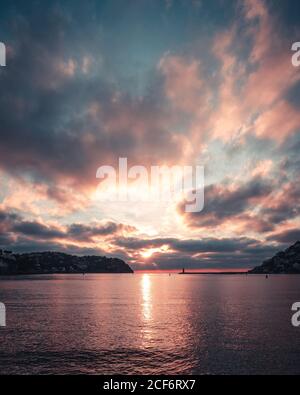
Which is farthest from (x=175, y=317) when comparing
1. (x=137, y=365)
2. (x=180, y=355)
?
(x=137, y=365)

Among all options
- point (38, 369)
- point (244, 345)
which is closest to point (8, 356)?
point (38, 369)

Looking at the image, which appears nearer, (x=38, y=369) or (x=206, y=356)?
(x=38, y=369)

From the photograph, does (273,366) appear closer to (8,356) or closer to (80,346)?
(80,346)

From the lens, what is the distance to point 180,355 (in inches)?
1780
